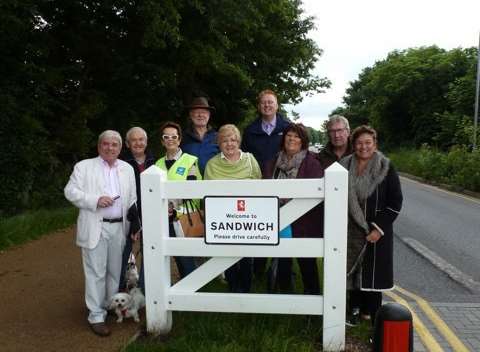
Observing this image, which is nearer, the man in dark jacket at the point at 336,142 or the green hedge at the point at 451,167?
the man in dark jacket at the point at 336,142

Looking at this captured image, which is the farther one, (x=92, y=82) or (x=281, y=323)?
(x=92, y=82)

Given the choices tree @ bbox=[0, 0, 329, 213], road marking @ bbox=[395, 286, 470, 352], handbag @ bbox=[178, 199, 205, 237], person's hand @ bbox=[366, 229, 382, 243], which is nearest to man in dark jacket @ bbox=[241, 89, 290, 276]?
handbag @ bbox=[178, 199, 205, 237]

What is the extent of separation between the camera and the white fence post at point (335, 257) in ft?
11.3

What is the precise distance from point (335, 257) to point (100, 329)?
206 cm

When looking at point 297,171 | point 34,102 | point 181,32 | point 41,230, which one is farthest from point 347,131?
point 181,32

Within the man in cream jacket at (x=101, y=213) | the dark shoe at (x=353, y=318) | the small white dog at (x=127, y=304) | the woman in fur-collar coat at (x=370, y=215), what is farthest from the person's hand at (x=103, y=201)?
the dark shoe at (x=353, y=318)

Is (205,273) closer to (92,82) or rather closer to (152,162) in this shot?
(152,162)

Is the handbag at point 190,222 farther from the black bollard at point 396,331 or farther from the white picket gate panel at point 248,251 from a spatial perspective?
the black bollard at point 396,331

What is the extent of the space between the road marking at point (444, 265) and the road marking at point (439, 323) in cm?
78

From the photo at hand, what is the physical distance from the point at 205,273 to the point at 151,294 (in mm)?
480

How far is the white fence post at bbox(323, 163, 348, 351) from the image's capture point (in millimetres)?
3451

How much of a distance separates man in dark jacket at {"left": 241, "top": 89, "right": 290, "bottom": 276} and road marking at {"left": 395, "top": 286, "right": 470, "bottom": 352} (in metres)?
2.20

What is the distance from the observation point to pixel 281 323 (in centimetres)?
404

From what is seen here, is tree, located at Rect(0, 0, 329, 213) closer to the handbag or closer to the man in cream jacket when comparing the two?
the man in cream jacket
